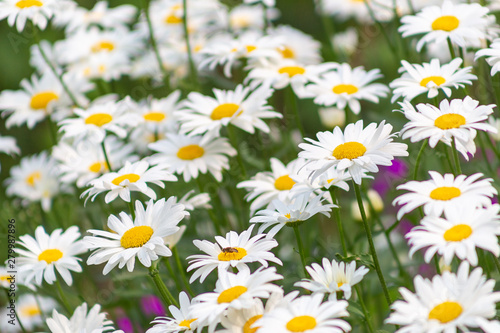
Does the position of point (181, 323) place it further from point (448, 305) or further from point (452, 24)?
point (452, 24)

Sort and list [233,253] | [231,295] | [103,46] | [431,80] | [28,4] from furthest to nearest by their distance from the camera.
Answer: [103,46] → [28,4] → [431,80] → [233,253] → [231,295]

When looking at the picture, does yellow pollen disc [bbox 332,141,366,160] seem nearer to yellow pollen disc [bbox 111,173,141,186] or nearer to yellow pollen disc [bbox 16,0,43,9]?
yellow pollen disc [bbox 111,173,141,186]

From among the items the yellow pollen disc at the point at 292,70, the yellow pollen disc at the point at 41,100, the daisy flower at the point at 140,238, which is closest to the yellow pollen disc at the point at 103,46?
the yellow pollen disc at the point at 41,100

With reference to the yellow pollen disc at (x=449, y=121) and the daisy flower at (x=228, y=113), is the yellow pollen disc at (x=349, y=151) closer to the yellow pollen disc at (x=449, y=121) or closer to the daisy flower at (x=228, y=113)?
the yellow pollen disc at (x=449, y=121)

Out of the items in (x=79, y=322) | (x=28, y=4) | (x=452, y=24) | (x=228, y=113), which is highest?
(x=28, y=4)

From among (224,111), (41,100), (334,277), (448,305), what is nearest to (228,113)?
(224,111)
